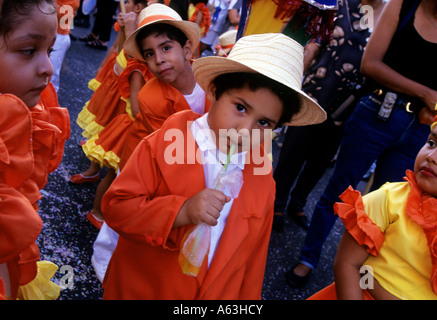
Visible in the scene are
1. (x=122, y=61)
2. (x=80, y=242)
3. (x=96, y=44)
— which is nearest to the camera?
(x=80, y=242)

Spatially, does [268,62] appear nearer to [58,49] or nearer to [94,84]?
[94,84]

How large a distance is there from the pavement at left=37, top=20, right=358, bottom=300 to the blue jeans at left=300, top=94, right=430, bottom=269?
1.76ft

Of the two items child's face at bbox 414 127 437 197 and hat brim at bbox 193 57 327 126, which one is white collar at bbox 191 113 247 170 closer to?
hat brim at bbox 193 57 327 126

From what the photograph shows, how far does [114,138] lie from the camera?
8.27 ft

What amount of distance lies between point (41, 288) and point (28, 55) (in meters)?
0.81

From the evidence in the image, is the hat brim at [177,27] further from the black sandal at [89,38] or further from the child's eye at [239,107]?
the black sandal at [89,38]

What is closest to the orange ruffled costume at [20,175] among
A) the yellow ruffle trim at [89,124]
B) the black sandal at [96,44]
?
the yellow ruffle trim at [89,124]

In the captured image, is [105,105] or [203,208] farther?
[105,105]

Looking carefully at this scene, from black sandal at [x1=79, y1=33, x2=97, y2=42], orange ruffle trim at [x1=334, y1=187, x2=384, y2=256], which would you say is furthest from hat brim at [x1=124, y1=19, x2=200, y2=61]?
black sandal at [x1=79, y1=33, x2=97, y2=42]

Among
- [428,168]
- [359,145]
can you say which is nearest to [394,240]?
[428,168]

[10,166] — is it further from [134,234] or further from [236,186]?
[236,186]

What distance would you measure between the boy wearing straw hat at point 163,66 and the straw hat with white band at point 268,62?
64cm

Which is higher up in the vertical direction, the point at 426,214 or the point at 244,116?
the point at 244,116

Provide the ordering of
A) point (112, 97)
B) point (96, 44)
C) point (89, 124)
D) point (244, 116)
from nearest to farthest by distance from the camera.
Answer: point (244, 116) < point (112, 97) < point (89, 124) < point (96, 44)
